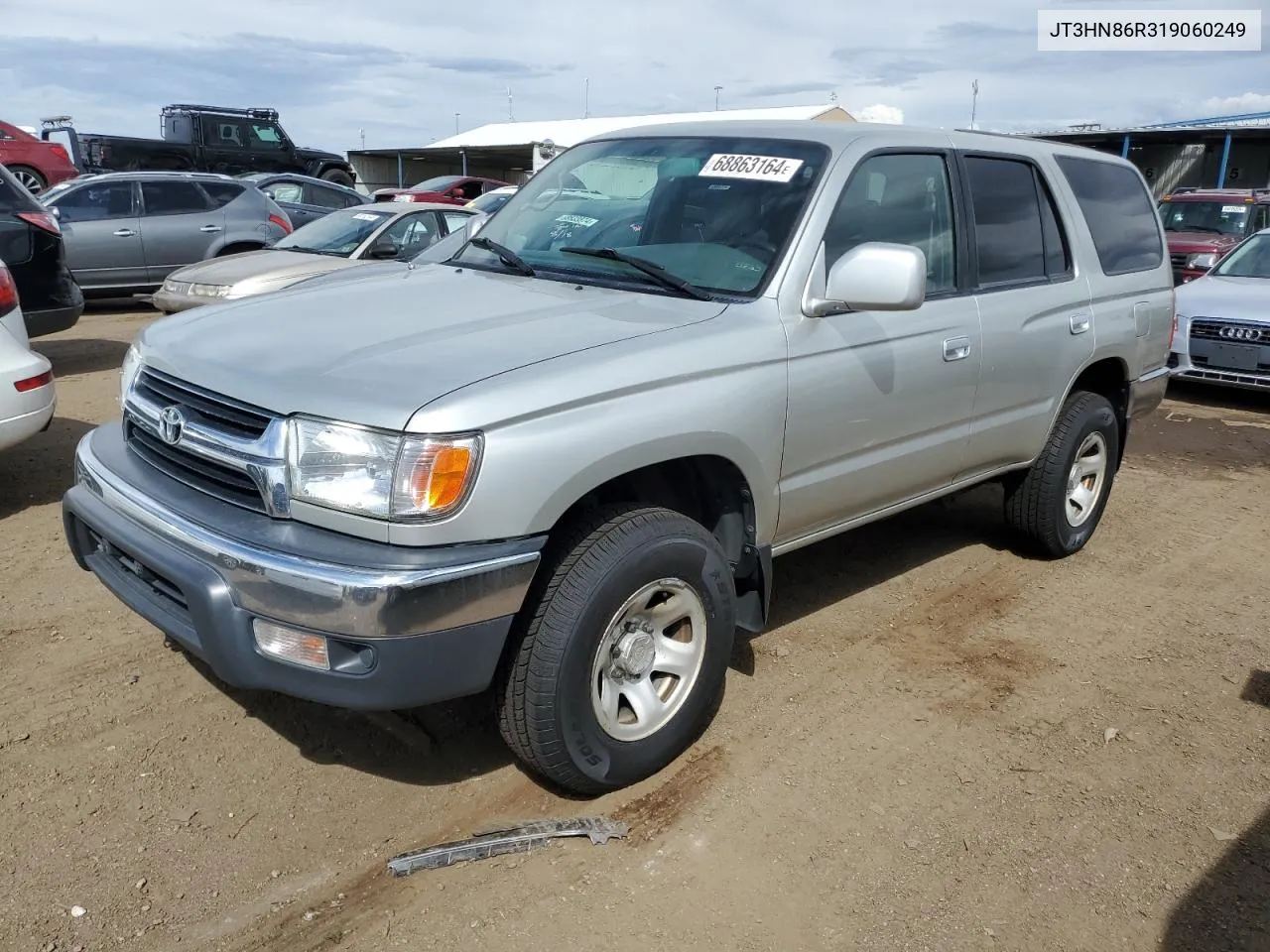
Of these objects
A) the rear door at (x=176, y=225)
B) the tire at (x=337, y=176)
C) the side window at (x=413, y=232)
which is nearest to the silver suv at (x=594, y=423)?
the side window at (x=413, y=232)

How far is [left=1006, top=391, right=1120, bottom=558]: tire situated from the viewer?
488 centimetres

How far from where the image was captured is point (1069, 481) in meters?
5.04

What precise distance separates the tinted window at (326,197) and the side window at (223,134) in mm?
7559

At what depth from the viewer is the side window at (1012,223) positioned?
423 cm

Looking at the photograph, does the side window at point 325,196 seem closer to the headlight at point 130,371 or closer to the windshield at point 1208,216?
the windshield at point 1208,216

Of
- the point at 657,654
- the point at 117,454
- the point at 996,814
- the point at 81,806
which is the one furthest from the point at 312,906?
the point at 996,814

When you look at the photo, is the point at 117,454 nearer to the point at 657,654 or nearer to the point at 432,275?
the point at 432,275

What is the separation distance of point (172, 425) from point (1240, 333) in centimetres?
891

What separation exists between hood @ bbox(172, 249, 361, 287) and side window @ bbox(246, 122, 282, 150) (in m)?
14.7

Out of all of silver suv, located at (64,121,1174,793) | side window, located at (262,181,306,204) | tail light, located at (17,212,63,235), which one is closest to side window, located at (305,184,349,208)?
side window, located at (262,181,306,204)

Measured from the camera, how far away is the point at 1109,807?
3.20 meters

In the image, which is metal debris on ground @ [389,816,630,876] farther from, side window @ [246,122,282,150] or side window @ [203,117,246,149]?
side window @ [246,122,282,150]

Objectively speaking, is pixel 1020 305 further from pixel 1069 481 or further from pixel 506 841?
pixel 506 841

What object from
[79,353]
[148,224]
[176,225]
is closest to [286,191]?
[176,225]
